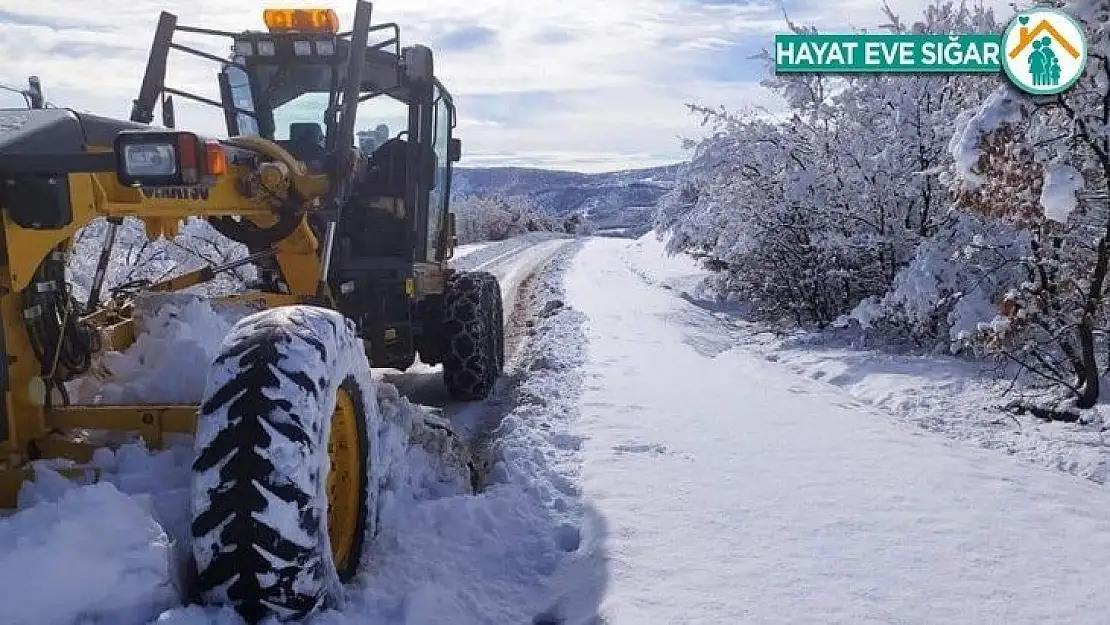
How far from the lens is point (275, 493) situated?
252 centimetres

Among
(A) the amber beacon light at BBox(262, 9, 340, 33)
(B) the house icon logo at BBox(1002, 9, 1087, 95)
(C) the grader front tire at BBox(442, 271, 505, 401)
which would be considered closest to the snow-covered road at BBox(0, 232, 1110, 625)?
(C) the grader front tire at BBox(442, 271, 505, 401)

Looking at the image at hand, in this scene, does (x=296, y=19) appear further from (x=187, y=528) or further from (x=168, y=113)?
(x=187, y=528)

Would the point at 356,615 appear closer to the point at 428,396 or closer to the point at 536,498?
the point at 536,498

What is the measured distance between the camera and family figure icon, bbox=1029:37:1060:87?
19.7ft

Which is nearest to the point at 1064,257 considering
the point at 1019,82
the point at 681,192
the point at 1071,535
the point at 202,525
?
the point at 1019,82

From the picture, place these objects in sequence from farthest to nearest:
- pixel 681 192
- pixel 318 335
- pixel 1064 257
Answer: pixel 681 192 < pixel 1064 257 < pixel 318 335

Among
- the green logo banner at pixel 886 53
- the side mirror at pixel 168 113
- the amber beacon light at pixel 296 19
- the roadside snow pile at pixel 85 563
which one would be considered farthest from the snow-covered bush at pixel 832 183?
the roadside snow pile at pixel 85 563

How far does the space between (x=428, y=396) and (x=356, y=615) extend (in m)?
4.54

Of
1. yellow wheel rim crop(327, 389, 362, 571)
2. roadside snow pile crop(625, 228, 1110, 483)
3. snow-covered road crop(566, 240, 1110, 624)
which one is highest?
yellow wheel rim crop(327, 389, 362, 571)

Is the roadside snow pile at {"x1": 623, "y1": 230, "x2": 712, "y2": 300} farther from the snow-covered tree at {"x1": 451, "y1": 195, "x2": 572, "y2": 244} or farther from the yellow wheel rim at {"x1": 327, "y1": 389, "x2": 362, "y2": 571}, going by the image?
the snow-covered tree at {"x1": 451, "y1": 195, "x2": 572, "y2": 244}

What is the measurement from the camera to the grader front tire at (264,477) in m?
2.50

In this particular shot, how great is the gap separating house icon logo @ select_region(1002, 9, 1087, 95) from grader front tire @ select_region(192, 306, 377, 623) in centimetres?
526

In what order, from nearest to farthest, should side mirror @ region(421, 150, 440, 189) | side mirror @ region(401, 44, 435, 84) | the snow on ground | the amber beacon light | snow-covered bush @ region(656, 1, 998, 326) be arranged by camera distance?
the snow on ground
the amber beacon light
side mirror @ region(401, 44, 435, 84)
side mirror @ region(421, 150, 440, 189)
snow-covered bush @ region(656, 1, 998, 326)

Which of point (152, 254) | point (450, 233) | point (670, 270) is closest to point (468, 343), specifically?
point (450, 233)
